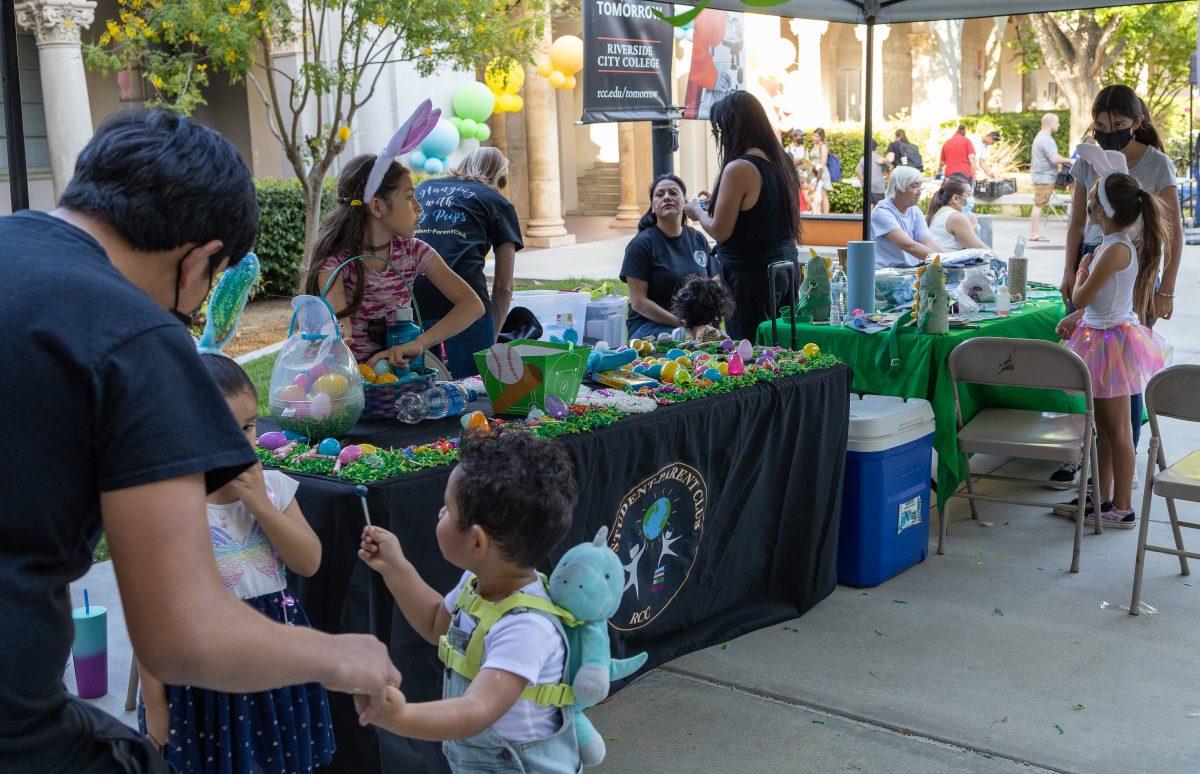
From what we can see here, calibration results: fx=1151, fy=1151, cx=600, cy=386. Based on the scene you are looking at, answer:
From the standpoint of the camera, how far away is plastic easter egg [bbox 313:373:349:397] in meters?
3.00

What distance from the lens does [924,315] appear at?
5113 millimetres

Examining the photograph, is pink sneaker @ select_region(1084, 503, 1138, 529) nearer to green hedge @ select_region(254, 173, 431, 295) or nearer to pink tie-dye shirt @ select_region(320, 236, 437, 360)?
pink tie-dye shirt @ select_region(320, 236, 437, 360)

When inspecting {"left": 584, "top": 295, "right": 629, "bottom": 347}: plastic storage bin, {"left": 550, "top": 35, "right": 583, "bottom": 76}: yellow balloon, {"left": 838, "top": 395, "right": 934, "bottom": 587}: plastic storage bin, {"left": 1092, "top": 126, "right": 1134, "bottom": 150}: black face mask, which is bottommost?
{"left": 838, "top": 395, "right": 934, "bottom": 587}: plastic storage bin

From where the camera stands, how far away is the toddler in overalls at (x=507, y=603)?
1944 millimetres

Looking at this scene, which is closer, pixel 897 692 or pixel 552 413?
pixel 552 413

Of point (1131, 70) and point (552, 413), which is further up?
point (1131, 70)

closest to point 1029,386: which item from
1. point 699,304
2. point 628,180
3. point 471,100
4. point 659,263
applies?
point 699,304

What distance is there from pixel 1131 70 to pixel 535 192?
18.2 metres

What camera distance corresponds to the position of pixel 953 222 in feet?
24.2

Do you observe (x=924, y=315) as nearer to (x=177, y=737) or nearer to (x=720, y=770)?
(x=720, y=770)

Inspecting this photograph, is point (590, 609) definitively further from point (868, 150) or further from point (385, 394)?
point (868, 150)

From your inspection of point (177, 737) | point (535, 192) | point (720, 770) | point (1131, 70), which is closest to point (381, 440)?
point (177, 737)

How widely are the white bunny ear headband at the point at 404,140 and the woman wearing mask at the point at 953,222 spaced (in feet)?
15.8

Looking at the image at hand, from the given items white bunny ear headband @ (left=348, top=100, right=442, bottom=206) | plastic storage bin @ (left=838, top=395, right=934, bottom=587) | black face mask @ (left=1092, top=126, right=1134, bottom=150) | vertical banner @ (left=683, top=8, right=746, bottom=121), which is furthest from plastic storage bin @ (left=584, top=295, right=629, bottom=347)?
vertical banner @ (left=683, top=8, right=746, bottom=121)
